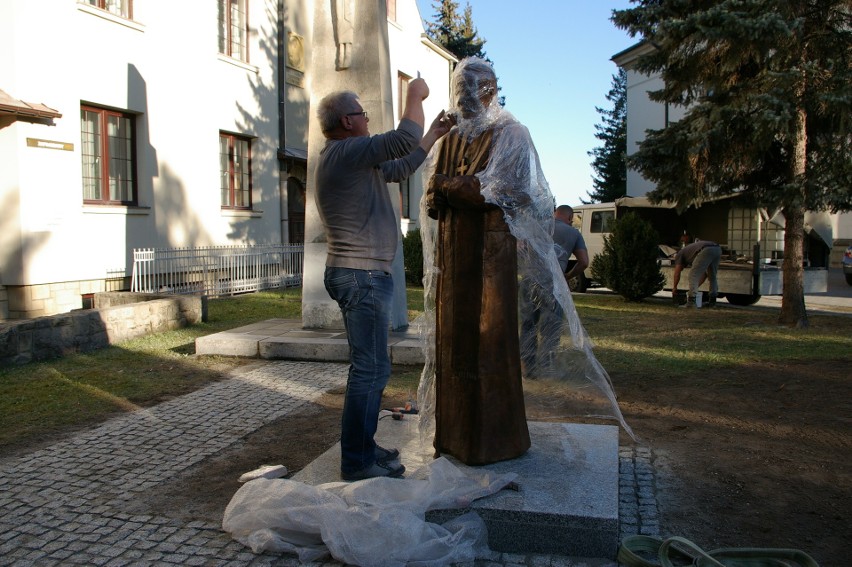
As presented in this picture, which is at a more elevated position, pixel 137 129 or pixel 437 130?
pixel 137 129

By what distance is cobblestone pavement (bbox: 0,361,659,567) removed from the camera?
3.24 m

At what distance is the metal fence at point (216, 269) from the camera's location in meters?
13.6

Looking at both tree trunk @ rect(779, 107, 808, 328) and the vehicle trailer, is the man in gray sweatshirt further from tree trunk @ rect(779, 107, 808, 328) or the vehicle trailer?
the vehicle trailer

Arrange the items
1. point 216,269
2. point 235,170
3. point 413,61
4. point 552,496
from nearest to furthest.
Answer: point 552,496 → point 216,269 → point 235,170 → point 413,61

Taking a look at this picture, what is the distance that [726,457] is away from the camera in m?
4.56

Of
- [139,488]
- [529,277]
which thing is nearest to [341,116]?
[529,277]

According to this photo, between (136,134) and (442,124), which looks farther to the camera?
(136,134)

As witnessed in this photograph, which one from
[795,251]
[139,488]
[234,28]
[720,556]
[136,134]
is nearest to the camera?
[720,556]

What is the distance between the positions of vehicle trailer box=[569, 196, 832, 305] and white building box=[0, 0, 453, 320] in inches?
310

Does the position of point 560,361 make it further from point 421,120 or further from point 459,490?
point 421,120

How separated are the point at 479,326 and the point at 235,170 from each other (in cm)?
1491

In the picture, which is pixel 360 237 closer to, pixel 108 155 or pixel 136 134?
pixel 108 155

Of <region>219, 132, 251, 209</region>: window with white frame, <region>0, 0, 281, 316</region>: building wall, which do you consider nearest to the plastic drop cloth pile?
<region>0, 0, 281, 316</region>: building wall

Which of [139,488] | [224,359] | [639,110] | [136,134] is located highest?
[639,110]
